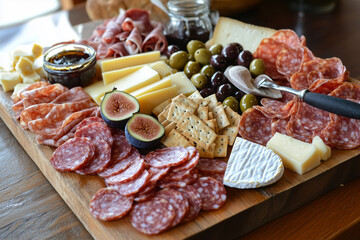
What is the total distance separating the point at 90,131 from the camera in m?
1.75

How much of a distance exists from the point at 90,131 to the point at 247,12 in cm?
206

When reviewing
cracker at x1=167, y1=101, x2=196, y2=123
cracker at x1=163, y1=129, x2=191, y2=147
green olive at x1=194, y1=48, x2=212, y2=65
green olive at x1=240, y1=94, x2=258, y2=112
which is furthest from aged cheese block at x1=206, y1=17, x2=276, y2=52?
cracker at x1=163, y1=129, x2=191, y2=147

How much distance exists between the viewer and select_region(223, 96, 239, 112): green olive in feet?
6.37

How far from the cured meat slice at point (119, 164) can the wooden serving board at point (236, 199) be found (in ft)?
0.14

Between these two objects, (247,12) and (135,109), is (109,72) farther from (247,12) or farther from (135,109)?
(247,12)

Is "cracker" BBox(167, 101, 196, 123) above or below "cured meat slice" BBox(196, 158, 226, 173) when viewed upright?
above

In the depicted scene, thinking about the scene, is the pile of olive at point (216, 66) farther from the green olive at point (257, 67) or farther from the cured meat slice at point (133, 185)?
the cured meat slice at point (133, 185)

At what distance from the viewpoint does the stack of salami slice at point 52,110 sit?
182 cm

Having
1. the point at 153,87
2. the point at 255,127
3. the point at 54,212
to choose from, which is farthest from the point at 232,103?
the point at 54,212

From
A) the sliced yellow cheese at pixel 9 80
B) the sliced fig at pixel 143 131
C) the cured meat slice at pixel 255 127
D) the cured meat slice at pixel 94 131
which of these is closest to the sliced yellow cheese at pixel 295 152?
the cured meat slice at pixel 255 127

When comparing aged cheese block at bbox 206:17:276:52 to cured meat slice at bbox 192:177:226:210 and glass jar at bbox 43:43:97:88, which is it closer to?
glass jar at bbox 43:43:97:88

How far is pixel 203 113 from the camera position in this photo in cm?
182

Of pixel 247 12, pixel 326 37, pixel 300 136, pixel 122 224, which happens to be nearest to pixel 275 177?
pixel 300 136

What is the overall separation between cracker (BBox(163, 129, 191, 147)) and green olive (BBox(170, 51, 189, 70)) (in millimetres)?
636
